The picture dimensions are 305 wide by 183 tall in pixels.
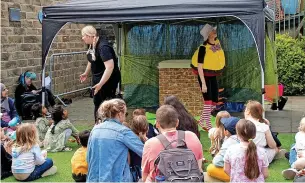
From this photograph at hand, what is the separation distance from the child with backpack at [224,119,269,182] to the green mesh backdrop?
272 inches

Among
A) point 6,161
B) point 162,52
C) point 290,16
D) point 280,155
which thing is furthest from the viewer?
point 290,16

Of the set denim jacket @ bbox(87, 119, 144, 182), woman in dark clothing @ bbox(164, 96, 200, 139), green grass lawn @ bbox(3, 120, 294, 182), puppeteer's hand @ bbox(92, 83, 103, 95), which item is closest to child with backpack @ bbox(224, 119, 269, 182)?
denim jacket @ bbox(87, 119, 144, 182)

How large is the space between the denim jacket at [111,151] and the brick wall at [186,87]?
6.40 meters

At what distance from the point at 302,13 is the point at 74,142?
1050 cm

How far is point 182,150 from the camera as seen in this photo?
4.46 metres

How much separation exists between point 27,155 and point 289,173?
3.15m

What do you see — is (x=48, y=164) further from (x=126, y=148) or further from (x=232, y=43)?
(x=232, y=43)

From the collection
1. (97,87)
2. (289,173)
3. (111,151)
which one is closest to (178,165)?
(111,151)

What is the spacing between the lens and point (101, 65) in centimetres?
835

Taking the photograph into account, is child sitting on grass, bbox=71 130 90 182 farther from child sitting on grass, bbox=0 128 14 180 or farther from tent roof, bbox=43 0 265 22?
tent roof, bbox=43 0 265 22

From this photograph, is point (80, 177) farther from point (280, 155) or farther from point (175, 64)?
point (175, 64)

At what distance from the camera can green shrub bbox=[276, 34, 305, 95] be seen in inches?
585

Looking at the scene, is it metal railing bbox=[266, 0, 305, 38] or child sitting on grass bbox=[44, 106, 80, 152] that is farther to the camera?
metal railing bbox=[266, 0, 305, 38]

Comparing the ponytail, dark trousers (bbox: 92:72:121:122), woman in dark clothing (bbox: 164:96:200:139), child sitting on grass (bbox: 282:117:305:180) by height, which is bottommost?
child sitting on grass (bbox: 282:117:305:180)
